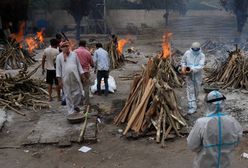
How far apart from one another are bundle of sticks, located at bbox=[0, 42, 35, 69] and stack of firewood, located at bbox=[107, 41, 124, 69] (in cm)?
406

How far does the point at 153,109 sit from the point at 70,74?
2132mm

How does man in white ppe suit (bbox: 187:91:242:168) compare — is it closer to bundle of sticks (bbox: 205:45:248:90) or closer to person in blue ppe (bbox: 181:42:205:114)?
person in blue ppe (bbox: 181:42:205:114)

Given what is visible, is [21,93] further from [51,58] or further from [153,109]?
[153,109]

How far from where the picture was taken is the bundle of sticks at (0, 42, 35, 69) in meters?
16.5

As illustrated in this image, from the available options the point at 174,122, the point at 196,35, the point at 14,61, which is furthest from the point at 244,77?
the point at 196,35

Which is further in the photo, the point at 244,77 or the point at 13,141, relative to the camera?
the point at 244,77

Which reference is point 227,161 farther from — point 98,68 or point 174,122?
point 98,68

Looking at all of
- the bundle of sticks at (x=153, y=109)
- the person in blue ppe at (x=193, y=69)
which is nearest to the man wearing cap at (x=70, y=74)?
the bundle of sticks at (x=153, y=109)

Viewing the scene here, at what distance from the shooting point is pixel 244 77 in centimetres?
1165

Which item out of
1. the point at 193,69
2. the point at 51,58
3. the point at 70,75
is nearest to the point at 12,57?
the point at 51,58

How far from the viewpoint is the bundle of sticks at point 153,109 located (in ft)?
25.7

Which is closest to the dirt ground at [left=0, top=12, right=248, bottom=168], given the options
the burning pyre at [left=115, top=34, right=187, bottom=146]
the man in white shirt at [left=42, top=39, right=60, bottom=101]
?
the burning pyre at [left=115, top=34, right=187, bottom=146]

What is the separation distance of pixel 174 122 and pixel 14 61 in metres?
10.9

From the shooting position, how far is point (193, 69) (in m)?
8.84
